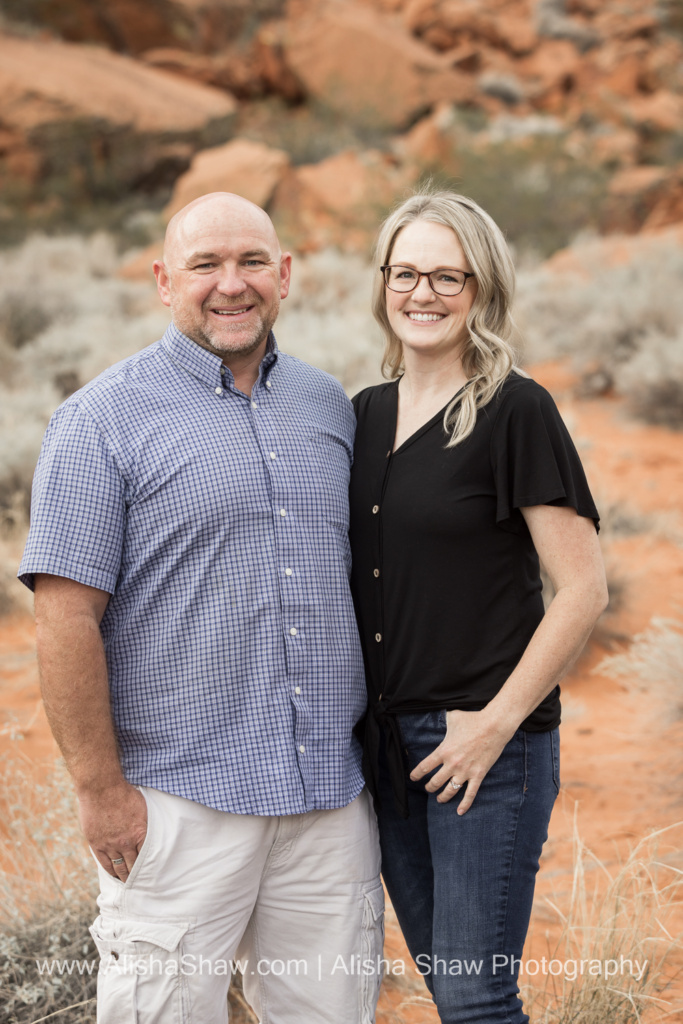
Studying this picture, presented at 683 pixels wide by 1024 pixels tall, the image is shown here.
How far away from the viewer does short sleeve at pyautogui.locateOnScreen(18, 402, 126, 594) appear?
195 cm

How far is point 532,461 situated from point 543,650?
42cm

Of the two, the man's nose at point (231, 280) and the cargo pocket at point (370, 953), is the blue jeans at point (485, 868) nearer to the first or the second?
the cargo pocket at point (370, 953)

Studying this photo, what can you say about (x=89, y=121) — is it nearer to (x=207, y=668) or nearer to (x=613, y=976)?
(x=207, y=668)

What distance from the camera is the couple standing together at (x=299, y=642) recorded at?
201 cm

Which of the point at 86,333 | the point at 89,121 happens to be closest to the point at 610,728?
the point at 86,333

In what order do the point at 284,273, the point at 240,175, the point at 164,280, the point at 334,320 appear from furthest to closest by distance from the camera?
the point at 240,175
the point at 334,320
the point at 284,273
the point at 164,280

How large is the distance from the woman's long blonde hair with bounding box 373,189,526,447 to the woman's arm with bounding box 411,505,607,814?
340 millimetres

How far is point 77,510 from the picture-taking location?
77.7 inches

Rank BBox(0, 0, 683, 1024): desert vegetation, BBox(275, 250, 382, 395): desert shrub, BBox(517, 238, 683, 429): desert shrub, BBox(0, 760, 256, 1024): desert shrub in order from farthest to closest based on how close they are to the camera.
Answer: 1. BBox(275, 250, 382, 395): desert shrub
2. BBox(517, 238, 683, 429): desert shrub
3. BBox(0, 0, 683, 1024): desert vegetation
4. BBox(0, 760, 256, 1024): desert shrub

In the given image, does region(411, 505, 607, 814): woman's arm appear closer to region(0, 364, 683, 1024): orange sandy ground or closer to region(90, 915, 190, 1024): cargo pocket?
region(90, 915, 190, 1024): cargo pocket

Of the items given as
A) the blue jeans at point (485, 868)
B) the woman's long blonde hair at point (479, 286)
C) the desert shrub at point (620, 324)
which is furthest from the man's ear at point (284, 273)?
the desert shrub at point (620, 324)

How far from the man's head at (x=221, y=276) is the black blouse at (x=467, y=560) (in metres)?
0.54

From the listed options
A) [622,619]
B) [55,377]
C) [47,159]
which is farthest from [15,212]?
[622,619]

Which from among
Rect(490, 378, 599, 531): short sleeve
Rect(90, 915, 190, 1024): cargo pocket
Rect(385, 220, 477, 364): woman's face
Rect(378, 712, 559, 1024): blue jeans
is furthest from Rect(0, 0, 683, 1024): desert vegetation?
Rect(385, 220, 477, 364): woman's face
